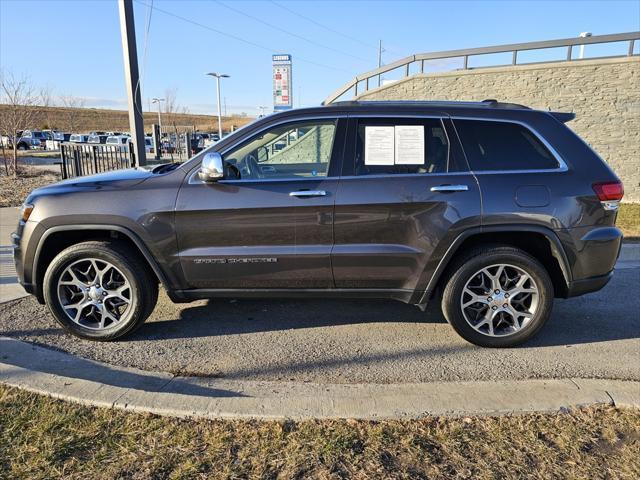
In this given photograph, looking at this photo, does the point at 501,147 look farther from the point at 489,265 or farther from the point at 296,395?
the point at 296,395

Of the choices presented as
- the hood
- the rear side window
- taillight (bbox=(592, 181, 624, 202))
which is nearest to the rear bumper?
taillight (bbox=(592, 181, 624, 202))

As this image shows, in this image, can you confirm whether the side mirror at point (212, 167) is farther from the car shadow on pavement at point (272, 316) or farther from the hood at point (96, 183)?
the car shadow on pavement at point (272, 316)

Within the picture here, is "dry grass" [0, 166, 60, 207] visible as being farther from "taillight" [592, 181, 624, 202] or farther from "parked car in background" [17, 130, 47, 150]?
"parked car in background" [17, 130, 47, 150]

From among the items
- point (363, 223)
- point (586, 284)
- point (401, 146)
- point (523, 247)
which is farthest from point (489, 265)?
point (401, 146)

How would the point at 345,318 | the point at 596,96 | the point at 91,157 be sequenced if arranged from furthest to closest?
the point at 596,96
the point at 91,157
the point at 345,318

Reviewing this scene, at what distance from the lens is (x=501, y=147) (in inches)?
142

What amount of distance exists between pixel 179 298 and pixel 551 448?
280 cm

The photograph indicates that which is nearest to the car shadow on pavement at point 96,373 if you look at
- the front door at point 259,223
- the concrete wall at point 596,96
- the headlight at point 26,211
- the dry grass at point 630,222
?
the front door at point 259,223

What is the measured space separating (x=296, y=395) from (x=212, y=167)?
171 cm

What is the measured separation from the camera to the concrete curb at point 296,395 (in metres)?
2.69

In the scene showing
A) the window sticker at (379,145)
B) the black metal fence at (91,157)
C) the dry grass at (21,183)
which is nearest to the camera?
the window sticker at (379,145)

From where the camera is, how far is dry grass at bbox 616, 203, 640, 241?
7688 mm

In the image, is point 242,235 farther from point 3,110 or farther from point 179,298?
point 3,110

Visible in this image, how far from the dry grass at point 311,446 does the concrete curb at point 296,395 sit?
0.07 metres
